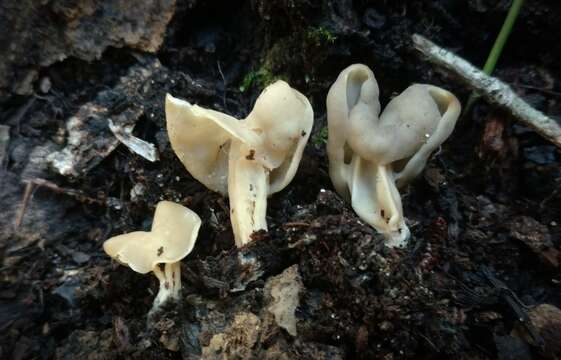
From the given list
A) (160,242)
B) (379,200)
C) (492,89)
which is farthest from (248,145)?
(492,89)

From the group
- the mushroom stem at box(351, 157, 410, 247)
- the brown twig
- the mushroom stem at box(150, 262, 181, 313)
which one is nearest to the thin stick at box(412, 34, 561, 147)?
the mushroom stem at box(351, 157, 410, 247)

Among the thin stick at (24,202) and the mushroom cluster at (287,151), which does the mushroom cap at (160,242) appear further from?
the thin stick at (24,202)

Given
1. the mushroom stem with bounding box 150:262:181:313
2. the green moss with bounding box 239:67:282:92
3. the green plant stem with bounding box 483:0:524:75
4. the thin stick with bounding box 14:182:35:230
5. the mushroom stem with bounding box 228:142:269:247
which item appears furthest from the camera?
the green moss with bounding box 239:67:282:92

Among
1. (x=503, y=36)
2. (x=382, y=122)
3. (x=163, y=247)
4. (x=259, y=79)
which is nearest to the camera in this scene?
(x=163, y=247)

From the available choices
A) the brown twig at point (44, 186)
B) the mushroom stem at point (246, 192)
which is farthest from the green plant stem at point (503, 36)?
the brown twig at point (44, 186)

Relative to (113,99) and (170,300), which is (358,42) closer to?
(113,99)

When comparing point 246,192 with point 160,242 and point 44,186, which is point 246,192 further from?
point 44,186

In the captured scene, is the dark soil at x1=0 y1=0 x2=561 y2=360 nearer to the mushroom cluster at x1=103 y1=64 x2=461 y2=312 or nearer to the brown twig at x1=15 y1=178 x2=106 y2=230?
the brown twig at x1=15 y1=178 x2=106 y2=230
